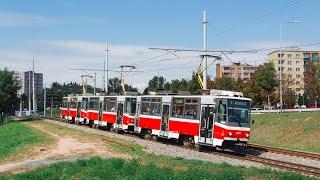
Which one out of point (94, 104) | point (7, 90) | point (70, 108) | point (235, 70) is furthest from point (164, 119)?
point (235, 70)

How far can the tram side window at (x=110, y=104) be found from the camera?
1753 inches

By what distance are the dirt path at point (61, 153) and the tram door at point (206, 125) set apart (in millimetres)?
5123

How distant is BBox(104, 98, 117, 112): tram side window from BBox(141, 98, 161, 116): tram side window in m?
7.53

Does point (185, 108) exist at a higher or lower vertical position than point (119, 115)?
higher

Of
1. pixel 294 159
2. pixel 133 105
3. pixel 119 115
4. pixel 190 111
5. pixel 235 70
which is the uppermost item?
pixel 235 70

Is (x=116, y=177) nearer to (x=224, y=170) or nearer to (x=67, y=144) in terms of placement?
(x=224, y=170)

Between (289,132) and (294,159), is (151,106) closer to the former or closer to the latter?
(289,132)

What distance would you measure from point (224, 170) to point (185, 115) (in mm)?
13494

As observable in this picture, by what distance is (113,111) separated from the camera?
44656mm

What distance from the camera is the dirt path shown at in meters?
22.0

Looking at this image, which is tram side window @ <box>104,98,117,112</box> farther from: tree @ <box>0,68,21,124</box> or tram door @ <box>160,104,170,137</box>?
tree @ <box>0,68,21,124</box>

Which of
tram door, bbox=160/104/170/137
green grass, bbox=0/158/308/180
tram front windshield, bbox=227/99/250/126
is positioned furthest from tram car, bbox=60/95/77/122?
green grass, bbox=0/158/308/180

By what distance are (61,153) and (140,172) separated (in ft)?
33.8

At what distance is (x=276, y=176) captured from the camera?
50.5 ft
